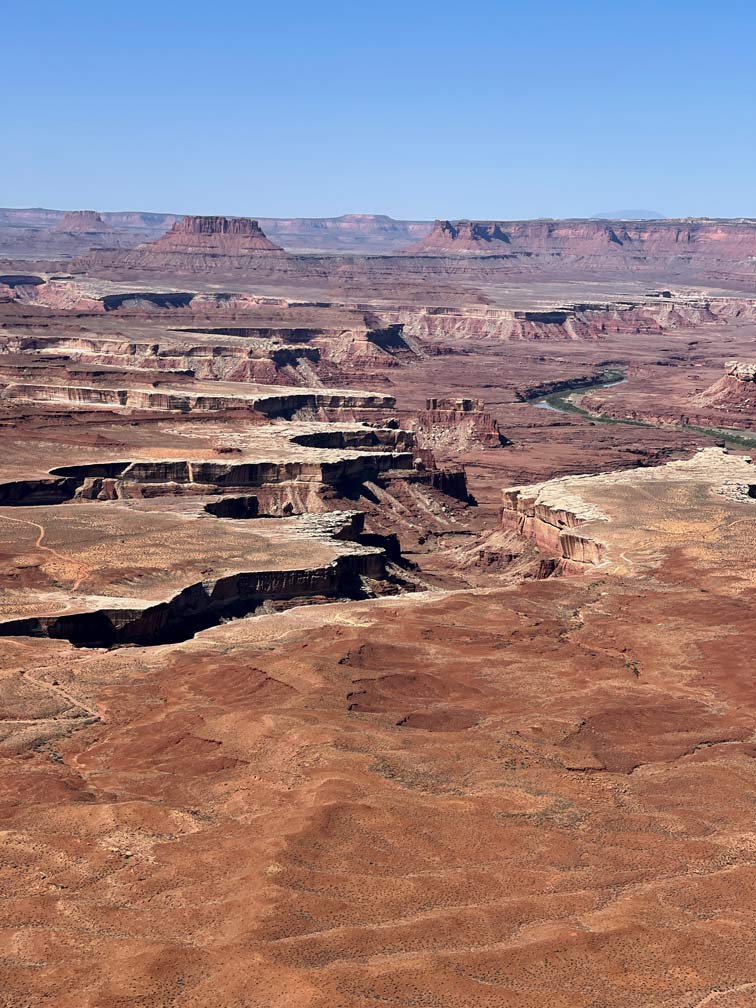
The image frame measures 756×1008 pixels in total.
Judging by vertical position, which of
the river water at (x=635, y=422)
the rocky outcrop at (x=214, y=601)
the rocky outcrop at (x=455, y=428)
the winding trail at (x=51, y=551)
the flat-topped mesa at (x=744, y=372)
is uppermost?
the flat-topped mesa at (x=744, y=372)

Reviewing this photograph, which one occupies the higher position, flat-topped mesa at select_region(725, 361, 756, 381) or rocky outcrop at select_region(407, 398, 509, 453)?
flat-topped mesa at select_region(725, 361, 756, 381)

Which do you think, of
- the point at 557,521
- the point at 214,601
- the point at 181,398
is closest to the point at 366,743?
the point at 214,601

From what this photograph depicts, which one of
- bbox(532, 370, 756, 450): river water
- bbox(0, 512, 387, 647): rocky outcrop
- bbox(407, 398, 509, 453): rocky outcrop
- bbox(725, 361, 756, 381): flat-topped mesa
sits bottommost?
bbox(532, 370, 756, 450): river water

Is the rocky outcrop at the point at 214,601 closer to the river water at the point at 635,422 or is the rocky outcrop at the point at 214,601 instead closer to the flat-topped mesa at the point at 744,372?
the river water at the point at 635,422

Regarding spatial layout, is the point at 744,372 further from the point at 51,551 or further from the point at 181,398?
the point at 51,551

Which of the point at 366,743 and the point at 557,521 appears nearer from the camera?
the point at 366,743

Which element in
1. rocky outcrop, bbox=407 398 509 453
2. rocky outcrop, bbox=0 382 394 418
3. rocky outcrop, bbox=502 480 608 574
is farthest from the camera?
rocky outcrop, bbox=407 398 509 453

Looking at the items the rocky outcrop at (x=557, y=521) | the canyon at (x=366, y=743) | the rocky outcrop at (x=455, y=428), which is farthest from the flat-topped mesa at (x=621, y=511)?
the rocky outcrop at (x=455, y=428)

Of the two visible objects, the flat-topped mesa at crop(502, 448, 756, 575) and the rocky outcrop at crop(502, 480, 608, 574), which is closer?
the flat-topped mesa at crop(502, 448, 756, 575)

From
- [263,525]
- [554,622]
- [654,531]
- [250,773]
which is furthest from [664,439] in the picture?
[250,773]

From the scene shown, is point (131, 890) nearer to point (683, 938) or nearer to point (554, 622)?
point (683, 938)

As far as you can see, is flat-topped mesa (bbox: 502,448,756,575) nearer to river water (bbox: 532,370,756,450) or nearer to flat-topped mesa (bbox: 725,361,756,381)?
river water (bbox: 532,370,756,450)

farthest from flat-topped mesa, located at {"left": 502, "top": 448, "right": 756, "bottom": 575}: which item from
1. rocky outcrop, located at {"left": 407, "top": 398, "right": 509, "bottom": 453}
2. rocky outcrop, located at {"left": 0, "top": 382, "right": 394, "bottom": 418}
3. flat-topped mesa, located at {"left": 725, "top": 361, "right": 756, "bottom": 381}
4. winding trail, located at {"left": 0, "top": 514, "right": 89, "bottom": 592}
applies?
flat-topped mesa, located at {"left": 725, "top": 361, "right": 756, "bottom": 381}
